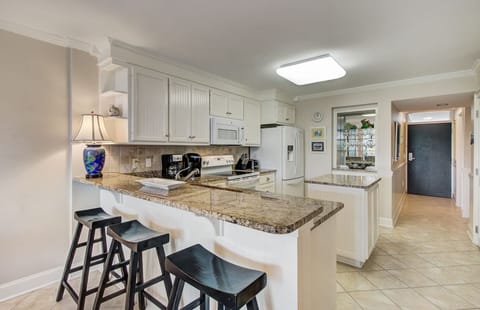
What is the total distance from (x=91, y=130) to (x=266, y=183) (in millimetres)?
2648

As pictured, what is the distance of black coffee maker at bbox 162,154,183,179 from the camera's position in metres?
3.11

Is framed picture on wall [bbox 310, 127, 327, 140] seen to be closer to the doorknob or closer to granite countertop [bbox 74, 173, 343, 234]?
granite countertop [bbox 74, 173, 343, 234]

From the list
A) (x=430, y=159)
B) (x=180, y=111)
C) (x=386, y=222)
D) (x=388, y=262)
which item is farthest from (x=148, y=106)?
(x=430, y=159)

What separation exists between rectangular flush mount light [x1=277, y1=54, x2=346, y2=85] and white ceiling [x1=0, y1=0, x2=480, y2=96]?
0.33 feet

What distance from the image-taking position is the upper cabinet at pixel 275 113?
4.32m

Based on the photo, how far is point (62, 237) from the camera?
2420 mm

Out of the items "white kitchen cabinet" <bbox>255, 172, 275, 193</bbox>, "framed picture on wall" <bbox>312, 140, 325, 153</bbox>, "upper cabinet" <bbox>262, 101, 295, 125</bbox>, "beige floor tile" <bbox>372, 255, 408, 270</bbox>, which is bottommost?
"beige floor tile" <bbox>372, 255, 408, 270</bbox>

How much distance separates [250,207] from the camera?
1262mm

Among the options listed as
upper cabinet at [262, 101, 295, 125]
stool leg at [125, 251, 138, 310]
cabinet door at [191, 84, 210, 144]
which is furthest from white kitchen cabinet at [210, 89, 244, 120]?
stool leg at [125, 251, 138, 310]

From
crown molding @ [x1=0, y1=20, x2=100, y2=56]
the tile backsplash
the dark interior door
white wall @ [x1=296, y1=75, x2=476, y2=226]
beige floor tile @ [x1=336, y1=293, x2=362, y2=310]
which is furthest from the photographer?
Result: the dark interior door

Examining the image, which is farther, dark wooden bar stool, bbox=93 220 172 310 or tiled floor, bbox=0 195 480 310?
Result: tiled floor, bbox=0 195 480 310

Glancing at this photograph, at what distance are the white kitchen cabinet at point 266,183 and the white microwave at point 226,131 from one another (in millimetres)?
696

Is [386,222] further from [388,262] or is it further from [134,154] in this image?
[134,154]

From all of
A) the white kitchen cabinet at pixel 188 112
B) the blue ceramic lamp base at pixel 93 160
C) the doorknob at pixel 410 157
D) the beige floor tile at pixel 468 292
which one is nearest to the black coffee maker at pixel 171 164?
the white kitchen cabinet at pixel 188 112
